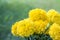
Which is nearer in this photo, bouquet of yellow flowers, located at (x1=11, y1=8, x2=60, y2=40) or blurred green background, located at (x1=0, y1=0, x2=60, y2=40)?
bouquet of yellow flowers, located at (x1=11, y1=8, x2=60, y2=40)

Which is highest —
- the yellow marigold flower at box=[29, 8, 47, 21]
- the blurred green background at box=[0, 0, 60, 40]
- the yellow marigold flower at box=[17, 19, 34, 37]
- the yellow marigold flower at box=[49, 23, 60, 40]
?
the blurred green background at box=[0, 0, 60, 40]

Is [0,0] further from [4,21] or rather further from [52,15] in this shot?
[52,15]

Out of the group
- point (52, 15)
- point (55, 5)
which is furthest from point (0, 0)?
point (52, 15)

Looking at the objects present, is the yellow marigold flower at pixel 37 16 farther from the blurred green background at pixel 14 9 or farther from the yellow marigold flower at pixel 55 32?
the blurred green background at pixel 14 9

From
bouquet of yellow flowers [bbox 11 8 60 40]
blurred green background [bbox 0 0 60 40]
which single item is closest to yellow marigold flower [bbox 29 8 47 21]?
bouquet of yellow flowers [bbox 11 8 60 40]

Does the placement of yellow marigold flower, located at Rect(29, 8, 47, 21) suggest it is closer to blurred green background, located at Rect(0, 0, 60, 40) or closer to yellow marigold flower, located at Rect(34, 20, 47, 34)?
yellow marigold flower, located at Rect(34, 20, 47, 34)
